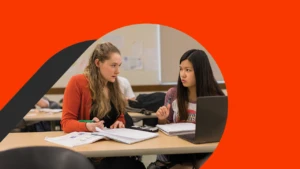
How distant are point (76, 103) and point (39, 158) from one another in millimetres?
458

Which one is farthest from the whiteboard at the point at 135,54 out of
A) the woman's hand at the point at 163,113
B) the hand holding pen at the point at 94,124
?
the hand holding pen at the point at 94,124

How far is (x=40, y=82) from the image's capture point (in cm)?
130

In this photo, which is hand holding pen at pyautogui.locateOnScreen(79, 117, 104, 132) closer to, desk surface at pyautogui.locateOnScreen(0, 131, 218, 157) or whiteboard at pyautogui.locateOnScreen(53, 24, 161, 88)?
desk surface at pyautogui.locateOnScreen(0, 131, 218, 157)

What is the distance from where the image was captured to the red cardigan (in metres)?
1.67

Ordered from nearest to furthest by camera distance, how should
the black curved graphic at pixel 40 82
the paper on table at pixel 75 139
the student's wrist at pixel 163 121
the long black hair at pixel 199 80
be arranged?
the black curved graphic at pixel 40 82 → the long black hair at pixel 199 80 → the paper on table at pixel 75 139 → the student's wrist at pixel 163 121

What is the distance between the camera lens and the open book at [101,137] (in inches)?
59.5

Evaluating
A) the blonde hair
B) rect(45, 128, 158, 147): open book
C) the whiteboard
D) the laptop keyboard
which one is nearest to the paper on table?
rect(45, 128, 158, 147): open book

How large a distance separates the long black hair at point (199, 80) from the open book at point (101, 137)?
27cm

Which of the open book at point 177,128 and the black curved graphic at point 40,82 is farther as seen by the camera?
the open book at point 177,128

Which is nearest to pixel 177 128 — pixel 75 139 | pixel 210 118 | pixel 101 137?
pixel 210 118

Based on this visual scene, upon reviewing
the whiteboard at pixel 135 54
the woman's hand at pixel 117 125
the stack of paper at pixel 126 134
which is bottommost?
the stack of paper at pixel 126 134

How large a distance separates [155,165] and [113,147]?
0.35 metres

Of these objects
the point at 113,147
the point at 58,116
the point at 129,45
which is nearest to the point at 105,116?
the point at 113,147

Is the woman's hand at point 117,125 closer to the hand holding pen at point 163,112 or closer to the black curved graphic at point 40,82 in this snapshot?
the hand holding pen at point 163,112
